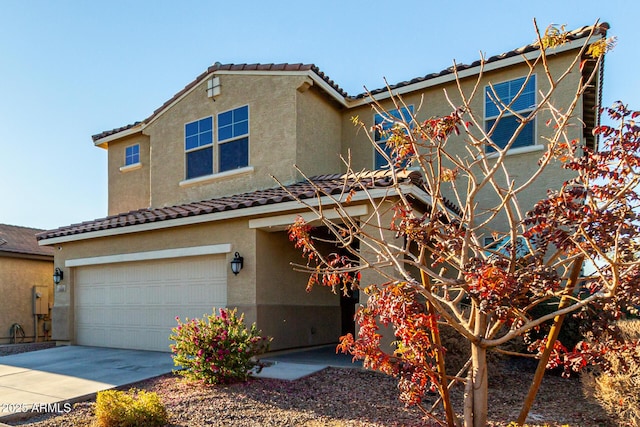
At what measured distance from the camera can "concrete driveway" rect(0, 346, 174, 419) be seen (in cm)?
771

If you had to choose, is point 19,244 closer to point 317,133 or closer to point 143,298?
point 143,298

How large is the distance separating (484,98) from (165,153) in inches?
389

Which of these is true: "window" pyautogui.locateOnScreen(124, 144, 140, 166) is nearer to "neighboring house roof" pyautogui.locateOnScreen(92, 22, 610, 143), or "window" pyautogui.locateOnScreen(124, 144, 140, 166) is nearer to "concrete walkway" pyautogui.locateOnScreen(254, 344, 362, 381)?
"neighboring house roof" pyautogui.locateOnScreen(92, 22, 610, 143)

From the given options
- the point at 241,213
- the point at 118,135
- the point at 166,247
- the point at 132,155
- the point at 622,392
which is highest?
the point at 118,135

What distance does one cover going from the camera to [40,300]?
18.6m

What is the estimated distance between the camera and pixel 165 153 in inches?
606

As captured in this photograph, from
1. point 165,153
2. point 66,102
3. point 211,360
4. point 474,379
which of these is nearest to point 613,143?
point 474,379

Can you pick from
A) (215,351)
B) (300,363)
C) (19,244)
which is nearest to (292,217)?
(300,363)

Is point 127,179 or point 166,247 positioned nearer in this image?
point 166,247

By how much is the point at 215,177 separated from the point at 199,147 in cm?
125

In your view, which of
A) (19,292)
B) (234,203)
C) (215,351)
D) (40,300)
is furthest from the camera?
(40,300)

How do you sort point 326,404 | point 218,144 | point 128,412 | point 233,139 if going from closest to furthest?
point 128,412 → point 326,404 → point 233,139 → point 218,144

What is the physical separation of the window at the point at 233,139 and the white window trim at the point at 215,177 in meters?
0.19

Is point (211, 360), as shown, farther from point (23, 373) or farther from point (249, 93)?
point (249, 93)
